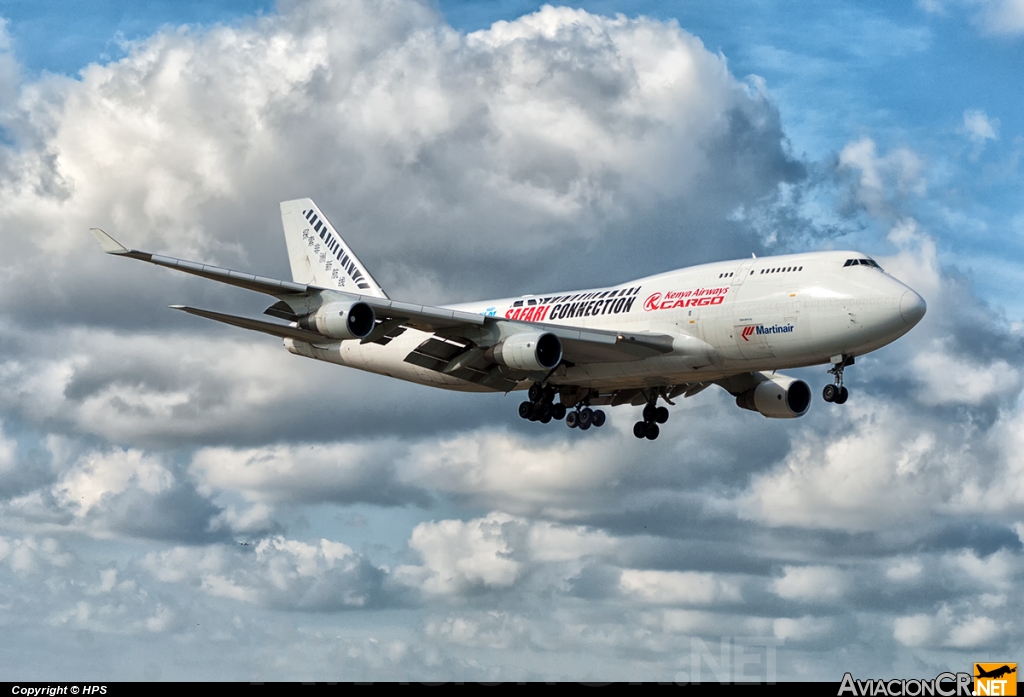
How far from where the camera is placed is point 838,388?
4784 centimetres

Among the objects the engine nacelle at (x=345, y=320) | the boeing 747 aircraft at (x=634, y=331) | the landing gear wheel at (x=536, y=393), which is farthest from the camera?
the landing gear wheel at (x=536, y=393)

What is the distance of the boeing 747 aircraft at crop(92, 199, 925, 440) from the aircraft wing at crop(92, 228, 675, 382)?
0.06m

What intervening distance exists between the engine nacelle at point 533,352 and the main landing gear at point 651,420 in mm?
9234

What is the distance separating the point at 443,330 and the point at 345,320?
5740 millimetres

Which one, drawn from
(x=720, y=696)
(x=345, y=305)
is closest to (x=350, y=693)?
(x=720, y=696)

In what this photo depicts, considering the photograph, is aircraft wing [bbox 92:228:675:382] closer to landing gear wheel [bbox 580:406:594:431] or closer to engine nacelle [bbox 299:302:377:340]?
engine nacelle [bbox 299:302:377:340]

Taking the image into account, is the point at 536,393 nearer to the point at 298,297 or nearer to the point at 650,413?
the point at 650,413

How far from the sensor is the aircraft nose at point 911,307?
1811 inches

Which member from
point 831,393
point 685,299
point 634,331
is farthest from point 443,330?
point 831,393

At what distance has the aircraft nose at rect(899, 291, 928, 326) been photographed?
4600cm

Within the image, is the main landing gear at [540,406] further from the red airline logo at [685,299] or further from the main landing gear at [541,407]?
the red airline logo at [685,299]

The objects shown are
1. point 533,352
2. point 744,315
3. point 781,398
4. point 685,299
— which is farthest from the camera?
point 781,398

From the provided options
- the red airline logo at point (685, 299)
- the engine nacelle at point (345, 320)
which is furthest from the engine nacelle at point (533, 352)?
the engine nacelle at point (345, 320)

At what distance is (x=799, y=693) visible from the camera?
31.8m
